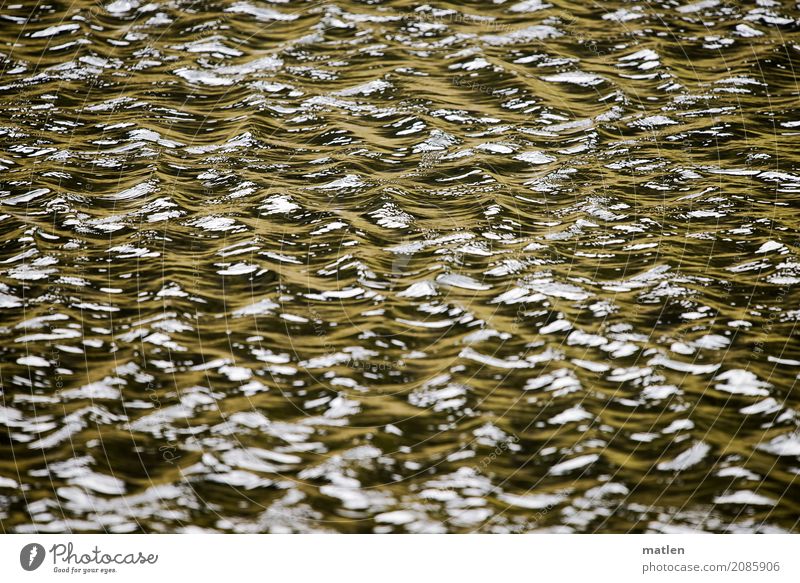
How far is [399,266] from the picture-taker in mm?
4102

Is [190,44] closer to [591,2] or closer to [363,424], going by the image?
[591,2]

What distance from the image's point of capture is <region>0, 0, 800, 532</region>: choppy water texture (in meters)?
3.10

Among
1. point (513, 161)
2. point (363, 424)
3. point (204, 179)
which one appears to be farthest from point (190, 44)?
point (363, 424)
